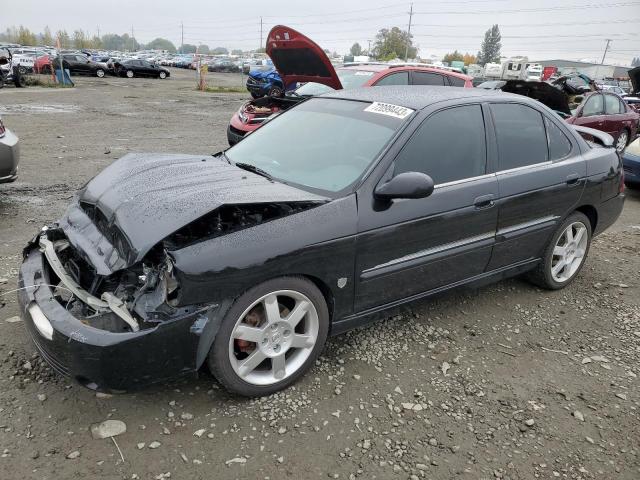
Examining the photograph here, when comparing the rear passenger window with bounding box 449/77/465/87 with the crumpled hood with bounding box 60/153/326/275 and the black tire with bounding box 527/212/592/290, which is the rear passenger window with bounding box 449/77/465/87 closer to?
the black tire with bounding box 527/212/592/290

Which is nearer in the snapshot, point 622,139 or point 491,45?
point 622,139

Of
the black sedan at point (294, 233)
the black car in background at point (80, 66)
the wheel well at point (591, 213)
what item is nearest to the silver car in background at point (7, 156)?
the black sedan at point (294, 233)

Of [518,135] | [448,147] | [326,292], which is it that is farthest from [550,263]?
[326,292]

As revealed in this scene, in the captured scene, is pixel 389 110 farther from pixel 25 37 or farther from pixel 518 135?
pixel 25 37

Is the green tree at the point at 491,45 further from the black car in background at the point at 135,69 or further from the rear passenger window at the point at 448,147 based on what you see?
the rear passenger window at the point at 448,147

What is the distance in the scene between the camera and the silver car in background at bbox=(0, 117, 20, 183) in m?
5.01

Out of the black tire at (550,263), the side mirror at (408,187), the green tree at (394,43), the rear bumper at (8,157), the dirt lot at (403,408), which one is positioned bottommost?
the dirt lot at (403,408)

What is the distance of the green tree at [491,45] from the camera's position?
134250 mm

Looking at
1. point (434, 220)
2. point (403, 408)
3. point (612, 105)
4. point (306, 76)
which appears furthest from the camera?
point (612, 105)

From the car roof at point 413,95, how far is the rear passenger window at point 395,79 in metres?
4.38

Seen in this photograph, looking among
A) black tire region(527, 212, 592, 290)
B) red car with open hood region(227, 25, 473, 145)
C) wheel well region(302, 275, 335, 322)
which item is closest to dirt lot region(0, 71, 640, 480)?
black tire region(527, 212, 592, 290)

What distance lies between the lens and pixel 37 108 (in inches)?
578

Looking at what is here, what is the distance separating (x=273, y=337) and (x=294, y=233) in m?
0.56

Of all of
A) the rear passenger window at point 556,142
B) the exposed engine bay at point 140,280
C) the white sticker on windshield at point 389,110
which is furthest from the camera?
the rear passenger window at point 556,142
